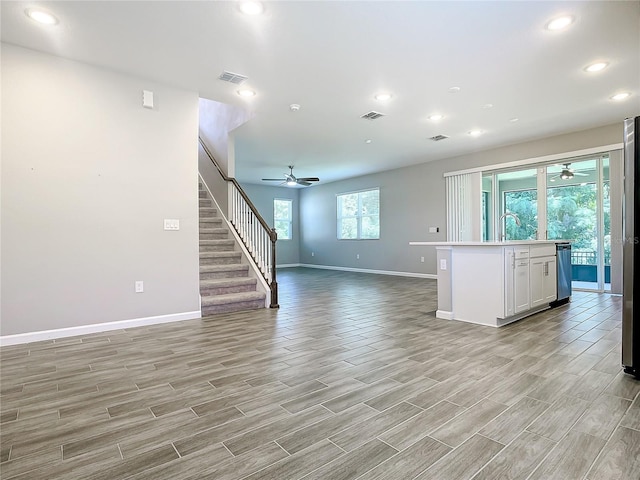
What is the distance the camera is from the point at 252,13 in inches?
111

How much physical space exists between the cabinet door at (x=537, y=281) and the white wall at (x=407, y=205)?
3071mm

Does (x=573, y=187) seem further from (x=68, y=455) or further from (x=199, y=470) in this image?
(x=68, y=455)

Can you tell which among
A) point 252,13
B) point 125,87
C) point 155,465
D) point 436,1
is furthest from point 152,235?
point 436,1

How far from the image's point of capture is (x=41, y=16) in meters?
2.86

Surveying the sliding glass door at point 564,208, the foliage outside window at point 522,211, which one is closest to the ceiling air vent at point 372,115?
the sliding glass door at point 564,208

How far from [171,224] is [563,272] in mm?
5448

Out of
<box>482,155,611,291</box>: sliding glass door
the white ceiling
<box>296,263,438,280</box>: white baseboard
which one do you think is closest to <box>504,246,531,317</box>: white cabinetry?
Answer: <box>482,155,611,291</box>: sliding glass door

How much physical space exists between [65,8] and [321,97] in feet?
8.98

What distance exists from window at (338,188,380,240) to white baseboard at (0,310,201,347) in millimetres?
6668

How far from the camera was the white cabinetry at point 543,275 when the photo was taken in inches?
170

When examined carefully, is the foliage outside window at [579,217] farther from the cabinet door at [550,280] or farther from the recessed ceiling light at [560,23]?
the recessed ceiling light at [560,23]

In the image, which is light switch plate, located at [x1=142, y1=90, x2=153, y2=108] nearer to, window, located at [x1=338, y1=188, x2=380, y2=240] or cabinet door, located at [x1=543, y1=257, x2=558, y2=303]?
cabinet door, located at [x1=543, y1=257, x2=558, y2=303]

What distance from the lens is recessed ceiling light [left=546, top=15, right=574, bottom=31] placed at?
292 cm

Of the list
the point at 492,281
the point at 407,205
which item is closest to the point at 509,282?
the point at 492,281
